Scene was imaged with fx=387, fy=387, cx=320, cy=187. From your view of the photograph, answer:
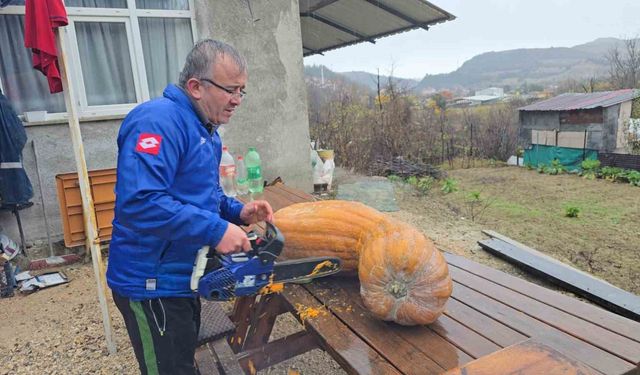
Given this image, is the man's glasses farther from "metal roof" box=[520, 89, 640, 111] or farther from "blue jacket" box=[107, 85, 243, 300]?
"metal roof" box=[520, 89, 640, 111]

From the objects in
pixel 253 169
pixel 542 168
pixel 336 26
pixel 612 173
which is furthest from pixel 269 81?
pixel 542 168

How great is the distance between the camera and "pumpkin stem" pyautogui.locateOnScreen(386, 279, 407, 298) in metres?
1.70

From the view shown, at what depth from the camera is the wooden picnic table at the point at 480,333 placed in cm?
139

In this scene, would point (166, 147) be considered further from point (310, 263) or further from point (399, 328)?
point (399, 328)

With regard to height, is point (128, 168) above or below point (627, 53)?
below

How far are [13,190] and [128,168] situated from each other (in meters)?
3.77

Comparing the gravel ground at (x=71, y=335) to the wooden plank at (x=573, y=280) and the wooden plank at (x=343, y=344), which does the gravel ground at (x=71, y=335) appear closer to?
the wooden plank at (x=573, y=280)

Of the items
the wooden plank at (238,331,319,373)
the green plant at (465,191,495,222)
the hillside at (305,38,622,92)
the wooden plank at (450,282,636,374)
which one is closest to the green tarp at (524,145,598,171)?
the green plant at (465,191,495,222)

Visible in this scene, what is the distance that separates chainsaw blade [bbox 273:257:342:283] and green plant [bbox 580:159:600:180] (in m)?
13.7

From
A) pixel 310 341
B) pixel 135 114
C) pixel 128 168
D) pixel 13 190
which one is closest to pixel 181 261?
pixel 128 168

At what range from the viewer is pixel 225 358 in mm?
2238

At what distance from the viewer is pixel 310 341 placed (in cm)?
265

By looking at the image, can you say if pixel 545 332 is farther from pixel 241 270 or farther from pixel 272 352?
pixel 272 352

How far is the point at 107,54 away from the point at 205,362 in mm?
4297
